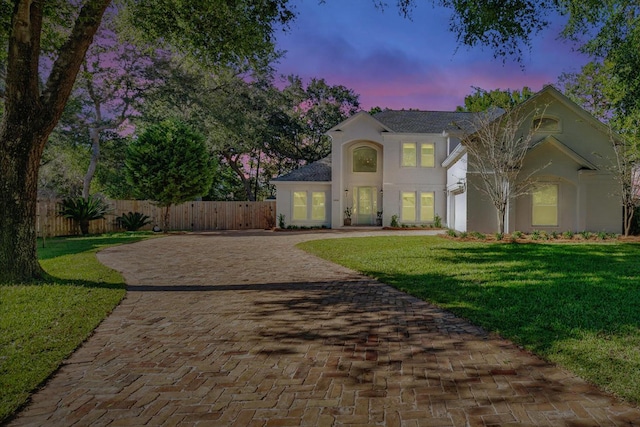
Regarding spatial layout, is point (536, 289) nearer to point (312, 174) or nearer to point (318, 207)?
point (318, 207)

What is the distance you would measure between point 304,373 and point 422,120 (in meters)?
22.3

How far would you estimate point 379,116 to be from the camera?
24453 mm

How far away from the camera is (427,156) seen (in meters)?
22.5

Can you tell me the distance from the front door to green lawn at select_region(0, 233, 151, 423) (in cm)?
1652

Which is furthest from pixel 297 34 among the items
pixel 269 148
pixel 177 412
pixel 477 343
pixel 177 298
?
pixel 269 148

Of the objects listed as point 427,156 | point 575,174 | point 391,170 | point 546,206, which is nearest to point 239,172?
point 391,170

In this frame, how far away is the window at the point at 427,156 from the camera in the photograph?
73.6 feet

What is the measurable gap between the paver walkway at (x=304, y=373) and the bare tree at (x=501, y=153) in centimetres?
1099

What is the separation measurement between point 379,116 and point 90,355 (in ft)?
74.4

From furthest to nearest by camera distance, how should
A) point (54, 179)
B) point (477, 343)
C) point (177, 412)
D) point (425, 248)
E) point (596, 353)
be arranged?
point (54, 179) < point (425, 248) < point (477, 343) < point (596, 353) < point (177, 412)

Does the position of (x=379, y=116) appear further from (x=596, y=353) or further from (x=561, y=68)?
(x=596, y=353)

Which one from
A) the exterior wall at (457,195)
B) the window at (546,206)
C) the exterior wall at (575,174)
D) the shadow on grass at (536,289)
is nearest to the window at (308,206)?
the exterior wall at (457,195)

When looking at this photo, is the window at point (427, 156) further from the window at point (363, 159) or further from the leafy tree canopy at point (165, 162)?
the leafy tree canopy at point (165, 162)

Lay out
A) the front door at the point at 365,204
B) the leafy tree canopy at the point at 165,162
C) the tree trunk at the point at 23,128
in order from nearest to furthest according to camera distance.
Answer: the tree trunk at the point at 23,128 → the leafy tree canopy at the point at 165,162 → the front door at the point at 365,204
